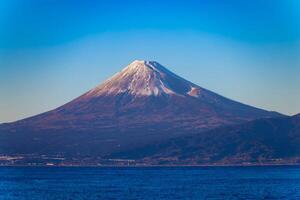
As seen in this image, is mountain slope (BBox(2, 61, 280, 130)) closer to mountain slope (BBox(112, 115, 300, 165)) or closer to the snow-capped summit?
the snow-capped summit

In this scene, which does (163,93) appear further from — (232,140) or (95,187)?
(95,187)

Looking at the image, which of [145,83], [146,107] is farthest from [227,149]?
[145,83]

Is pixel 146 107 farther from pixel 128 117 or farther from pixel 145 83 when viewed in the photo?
pixel 145 83

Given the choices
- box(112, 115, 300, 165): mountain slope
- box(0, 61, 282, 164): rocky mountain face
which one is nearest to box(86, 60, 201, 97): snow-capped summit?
box(0, 61, 282, 164): rocky mountain face

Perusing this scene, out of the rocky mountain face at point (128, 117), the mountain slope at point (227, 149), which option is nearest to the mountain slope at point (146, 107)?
the rocky mountain face at point (128, 117)

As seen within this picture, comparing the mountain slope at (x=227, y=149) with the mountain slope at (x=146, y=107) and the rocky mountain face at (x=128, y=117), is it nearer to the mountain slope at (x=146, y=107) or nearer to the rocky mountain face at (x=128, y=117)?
the rocky mountain face at (x=128, y=117)

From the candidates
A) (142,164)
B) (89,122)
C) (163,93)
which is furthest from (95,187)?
(163,93)
